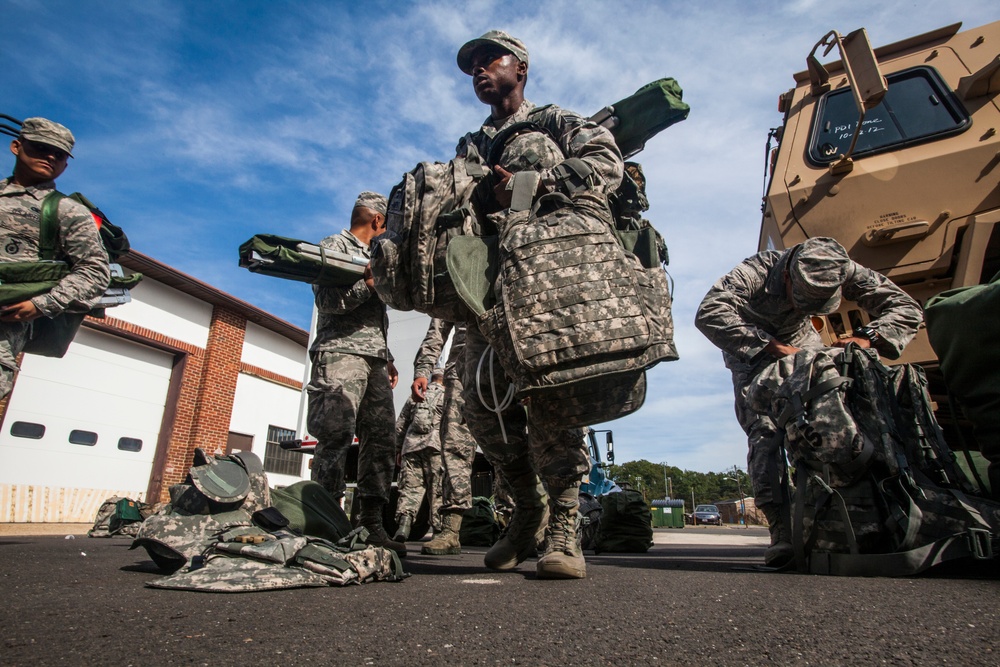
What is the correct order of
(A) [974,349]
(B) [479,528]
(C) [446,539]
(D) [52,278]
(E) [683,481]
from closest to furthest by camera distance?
(A) [974,349] < (D) [52,278] < (C) [446,539] < (B) [479,528] < (E) [683,481]

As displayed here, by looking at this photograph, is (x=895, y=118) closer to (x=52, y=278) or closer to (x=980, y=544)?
(x=980, y=544)

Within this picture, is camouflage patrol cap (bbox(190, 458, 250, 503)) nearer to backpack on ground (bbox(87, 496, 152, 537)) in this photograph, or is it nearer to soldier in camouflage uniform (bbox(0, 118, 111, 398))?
soldier in camouflage uniform (bbox(0, 118, 111, 398))

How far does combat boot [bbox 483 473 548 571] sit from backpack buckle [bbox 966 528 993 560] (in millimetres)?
A: 1569

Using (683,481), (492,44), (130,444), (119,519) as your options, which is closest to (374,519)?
(492,44)

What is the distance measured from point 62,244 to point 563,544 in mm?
3437

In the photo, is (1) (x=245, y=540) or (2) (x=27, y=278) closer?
(1) (x=245, y=540)

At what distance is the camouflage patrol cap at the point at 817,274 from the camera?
9.76 ft

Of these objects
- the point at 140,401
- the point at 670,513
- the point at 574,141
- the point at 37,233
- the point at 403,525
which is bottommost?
the point at 670,513

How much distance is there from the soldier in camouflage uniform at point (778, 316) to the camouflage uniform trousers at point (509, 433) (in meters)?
1.23

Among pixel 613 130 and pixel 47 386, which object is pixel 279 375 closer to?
pixel 47 386

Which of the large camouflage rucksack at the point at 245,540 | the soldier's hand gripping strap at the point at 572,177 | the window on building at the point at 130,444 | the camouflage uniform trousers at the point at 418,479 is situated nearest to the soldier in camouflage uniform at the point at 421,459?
the camouflage uniform trousers at the point at 418,479

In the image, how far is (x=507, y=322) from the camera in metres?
2.02

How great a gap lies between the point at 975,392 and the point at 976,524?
1.67 ft

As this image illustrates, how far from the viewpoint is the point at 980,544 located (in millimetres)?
1824
